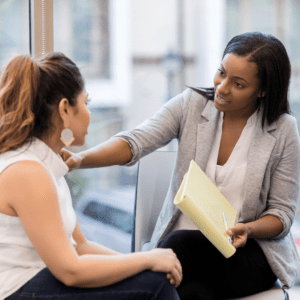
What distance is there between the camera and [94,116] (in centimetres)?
201

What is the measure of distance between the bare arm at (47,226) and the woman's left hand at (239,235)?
1.43 feet

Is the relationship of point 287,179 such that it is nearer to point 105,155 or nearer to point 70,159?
point 105,155

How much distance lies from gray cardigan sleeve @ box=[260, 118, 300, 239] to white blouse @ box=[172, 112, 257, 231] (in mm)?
109

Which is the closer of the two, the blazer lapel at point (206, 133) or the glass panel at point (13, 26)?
the blazer lapel at point (206, 133)

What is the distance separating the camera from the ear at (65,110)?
0.88 meters

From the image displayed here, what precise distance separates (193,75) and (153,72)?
0.23 meters

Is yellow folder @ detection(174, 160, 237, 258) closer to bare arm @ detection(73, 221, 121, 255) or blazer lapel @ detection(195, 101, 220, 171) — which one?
blazer lapel @ detection(195, 101, 220, 171)

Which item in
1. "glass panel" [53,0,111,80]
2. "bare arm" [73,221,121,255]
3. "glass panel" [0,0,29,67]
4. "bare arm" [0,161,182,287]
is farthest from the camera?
"glass panel" [53,0,111,80]

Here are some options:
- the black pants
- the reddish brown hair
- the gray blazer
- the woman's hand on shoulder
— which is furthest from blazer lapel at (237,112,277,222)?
the reddish brown hair

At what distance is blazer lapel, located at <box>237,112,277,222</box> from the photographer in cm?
126

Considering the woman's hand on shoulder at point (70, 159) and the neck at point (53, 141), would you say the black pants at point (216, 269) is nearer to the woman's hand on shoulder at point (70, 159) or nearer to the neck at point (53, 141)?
the woman's hand on shoulder at point (70, 159)

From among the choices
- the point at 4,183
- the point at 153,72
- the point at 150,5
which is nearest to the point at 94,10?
the point at 150,5

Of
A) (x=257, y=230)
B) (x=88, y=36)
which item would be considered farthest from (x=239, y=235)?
(x=88, y=36)

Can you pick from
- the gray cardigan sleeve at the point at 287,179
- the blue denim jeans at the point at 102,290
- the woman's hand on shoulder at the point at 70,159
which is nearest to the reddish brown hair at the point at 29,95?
the woman's hand on shoulder at the point at 70,159
